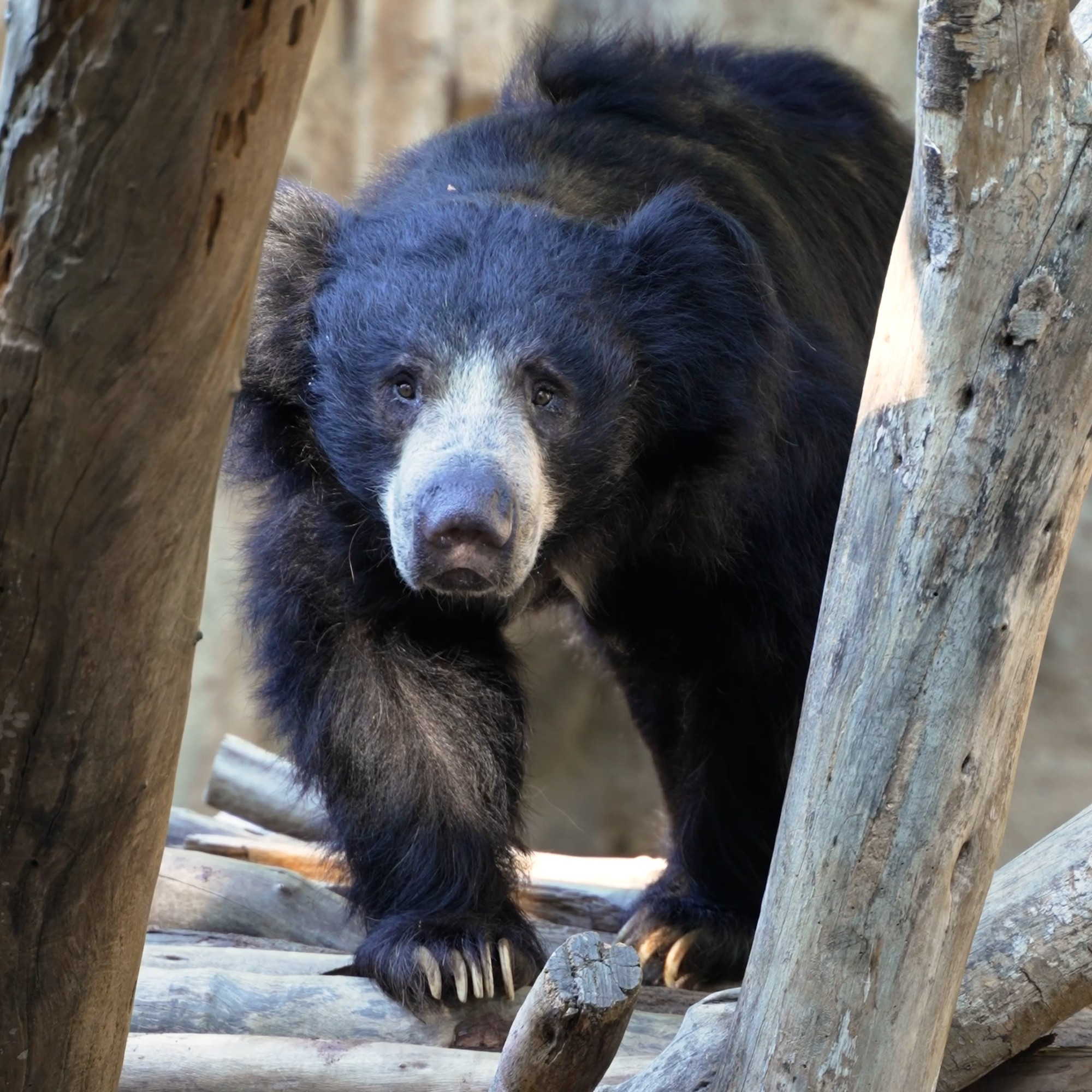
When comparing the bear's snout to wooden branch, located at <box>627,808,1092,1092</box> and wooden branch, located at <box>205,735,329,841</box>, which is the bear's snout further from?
wooden branch, located at <box>205,735,329,841</box>

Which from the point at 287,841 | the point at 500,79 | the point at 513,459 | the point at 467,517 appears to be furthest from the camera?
the point at 500,79

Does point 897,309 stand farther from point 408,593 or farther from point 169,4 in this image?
point 408,593

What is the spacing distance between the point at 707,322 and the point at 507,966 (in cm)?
140

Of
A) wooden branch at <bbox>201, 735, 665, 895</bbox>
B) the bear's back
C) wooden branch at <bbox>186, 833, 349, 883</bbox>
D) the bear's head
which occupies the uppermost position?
the bear's back

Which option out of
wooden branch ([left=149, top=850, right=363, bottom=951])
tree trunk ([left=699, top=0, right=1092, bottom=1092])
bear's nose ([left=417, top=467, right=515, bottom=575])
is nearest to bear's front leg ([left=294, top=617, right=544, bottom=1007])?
wooden branch ([left=149, top=850, right=363, bottom=951])

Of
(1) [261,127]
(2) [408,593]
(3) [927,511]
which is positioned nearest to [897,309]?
(3) [927,511]

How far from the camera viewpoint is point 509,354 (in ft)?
10.3

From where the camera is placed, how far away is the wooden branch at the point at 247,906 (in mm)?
3814

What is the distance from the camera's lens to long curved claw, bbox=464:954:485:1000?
123 inches

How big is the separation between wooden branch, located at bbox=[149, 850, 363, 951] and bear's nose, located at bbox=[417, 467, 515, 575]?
1.29 m

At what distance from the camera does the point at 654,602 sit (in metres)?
3.71

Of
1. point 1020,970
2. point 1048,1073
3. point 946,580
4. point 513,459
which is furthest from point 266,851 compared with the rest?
point 946,580

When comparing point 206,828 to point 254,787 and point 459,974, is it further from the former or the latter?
point 459,974

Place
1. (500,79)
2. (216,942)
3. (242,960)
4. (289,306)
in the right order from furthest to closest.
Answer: (500,79) < (216,942) < (289,306) < (242,960)
